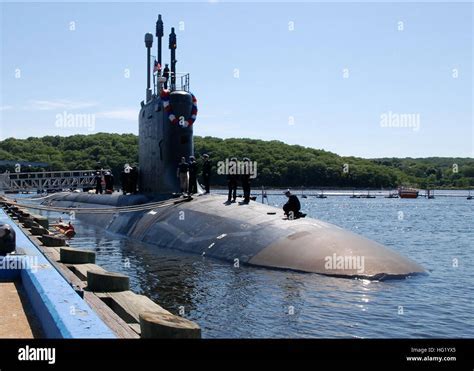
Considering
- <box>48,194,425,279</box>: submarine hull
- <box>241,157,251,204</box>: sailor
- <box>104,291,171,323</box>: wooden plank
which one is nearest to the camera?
<box>104,291,171,323</box>: wooden plank

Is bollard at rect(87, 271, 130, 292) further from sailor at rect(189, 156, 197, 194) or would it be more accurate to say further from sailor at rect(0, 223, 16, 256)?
sailor at rect(189, 156, 197, 194)

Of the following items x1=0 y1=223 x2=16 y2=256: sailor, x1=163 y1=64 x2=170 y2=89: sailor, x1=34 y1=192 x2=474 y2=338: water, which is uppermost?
x1=163 y1=64 x2=170 y2=89: sailor

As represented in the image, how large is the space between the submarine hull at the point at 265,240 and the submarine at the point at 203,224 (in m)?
0.02

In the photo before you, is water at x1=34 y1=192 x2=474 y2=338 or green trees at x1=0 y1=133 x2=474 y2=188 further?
green trees at x1=0 y1=133 x2=474 y2=188

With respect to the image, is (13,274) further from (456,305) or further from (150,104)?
(150,104)

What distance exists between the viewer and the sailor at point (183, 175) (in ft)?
71.8

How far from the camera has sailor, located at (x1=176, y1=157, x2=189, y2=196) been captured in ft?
71.8

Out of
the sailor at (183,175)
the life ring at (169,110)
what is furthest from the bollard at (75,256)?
the life ring at (169,110)

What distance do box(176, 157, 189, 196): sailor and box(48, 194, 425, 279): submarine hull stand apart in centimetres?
98

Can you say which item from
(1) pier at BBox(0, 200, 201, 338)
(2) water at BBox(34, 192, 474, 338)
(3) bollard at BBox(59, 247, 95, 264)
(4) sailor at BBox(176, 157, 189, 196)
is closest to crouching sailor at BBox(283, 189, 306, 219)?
(2) water at BBox(34, 192, 474, 338)

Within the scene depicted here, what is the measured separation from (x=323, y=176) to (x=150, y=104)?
427 feet

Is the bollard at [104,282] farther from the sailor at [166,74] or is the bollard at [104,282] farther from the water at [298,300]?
the sailor at [166,74]
